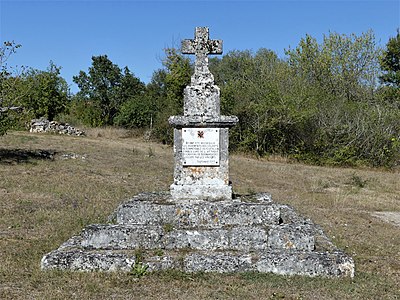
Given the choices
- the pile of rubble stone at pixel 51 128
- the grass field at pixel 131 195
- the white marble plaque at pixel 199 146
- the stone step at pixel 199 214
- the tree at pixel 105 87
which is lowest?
the grass field at pixel 131 195

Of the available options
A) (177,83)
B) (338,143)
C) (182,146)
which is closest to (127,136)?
(177,83)

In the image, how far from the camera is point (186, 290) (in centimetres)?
542

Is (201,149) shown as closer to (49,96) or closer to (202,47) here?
(202,47)

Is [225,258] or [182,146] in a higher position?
[182,146]

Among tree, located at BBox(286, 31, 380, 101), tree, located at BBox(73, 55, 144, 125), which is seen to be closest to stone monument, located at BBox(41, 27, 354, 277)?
tree, located at BBox(286, 31, 380, 101)

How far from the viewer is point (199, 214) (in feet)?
→ 23.3

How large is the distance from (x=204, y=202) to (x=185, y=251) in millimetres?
1092

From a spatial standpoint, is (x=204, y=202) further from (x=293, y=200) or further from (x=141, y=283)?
(x=293, y=200)

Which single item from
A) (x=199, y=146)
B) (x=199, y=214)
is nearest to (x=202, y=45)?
(x=199, y=146)

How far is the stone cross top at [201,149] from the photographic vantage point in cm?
777

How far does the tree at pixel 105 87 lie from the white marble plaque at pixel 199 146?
38.4 m

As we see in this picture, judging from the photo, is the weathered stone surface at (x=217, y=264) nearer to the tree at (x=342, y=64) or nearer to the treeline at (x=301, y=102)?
the treeline at (x=301, y=102)

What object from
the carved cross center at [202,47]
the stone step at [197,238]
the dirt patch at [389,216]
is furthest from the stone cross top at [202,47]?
the dirt patch at [389,216]

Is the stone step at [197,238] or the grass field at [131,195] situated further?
the stone step at [197,238]
